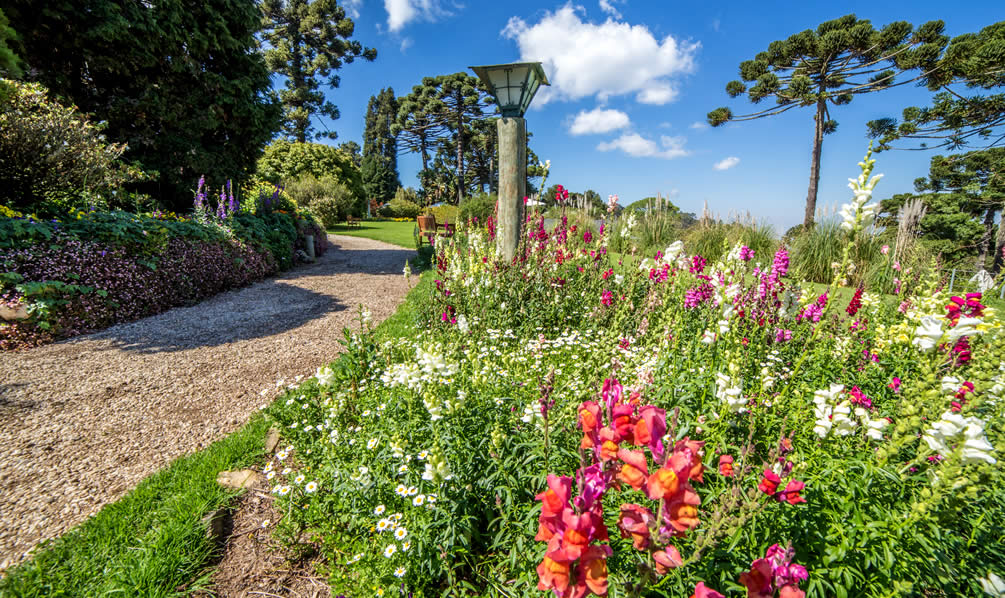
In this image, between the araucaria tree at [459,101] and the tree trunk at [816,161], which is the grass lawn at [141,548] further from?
the araucaria tree at [459,101]

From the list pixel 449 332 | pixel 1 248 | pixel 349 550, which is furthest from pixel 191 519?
pixel 1 248

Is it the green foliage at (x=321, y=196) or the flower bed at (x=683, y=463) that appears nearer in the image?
the flower bed at (x=683, y=463)

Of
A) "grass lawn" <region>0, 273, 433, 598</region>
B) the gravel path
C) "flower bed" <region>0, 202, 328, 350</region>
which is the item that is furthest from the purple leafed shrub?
"grass lawn" <region>0, 273, 433, 598</region>

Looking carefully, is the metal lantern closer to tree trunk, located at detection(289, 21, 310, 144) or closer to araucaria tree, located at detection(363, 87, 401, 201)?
tree trunk, located at detection(289, 21, 310, 144)

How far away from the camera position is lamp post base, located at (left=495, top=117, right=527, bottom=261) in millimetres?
5406

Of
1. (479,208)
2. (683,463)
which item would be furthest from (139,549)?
(479,208)

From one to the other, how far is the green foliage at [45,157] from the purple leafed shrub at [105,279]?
132cm

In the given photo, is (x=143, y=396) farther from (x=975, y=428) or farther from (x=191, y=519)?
(x=975, y=428)

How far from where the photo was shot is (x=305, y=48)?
2505 centimetres

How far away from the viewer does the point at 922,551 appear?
1339 mm

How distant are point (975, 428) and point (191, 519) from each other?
3233 millimetres

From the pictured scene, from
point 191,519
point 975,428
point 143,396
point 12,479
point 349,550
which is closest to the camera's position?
point 975,428

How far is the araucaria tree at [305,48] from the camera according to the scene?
2408 cm

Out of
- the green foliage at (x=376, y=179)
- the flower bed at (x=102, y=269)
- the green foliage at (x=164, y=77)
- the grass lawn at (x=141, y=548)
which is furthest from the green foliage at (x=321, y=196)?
the green foliage at (x=376, y=179)
